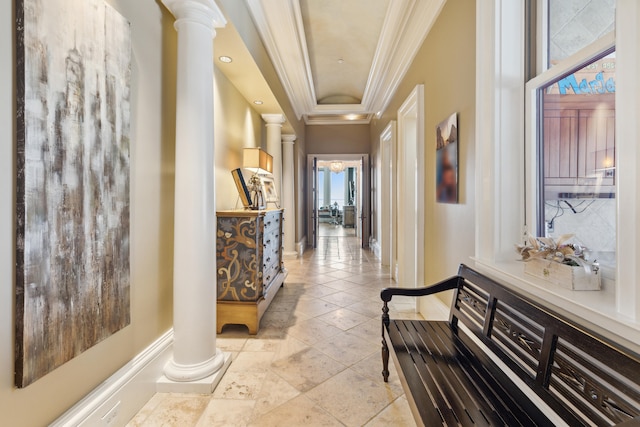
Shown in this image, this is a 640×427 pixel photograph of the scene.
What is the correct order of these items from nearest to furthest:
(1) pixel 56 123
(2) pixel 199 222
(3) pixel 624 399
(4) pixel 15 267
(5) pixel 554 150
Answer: (3) pixel 624 399 < (4) pixel 15 267 < (1) pixel 56 123 < (5) pixel 554 150 < (2) pixel 199 222

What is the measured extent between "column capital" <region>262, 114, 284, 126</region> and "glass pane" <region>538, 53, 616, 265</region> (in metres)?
3.79

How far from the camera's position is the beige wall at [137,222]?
1.05 metres

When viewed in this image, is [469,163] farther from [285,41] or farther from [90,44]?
[285,41]

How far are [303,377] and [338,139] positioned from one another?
620 cm

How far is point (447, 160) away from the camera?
2.45 meters

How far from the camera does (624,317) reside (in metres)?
0.94

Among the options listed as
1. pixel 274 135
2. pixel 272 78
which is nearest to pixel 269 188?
pixel 274 135

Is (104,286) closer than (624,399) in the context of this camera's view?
No

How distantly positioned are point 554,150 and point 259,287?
2412 mm

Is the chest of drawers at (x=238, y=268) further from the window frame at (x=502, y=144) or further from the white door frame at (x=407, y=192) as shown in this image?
the white door frame at (x=407, y=192)

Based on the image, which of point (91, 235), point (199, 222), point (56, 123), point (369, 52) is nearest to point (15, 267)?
point (91, 235)

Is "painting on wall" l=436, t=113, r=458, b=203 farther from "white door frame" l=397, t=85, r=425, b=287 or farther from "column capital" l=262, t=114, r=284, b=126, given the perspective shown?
"column capital" l=262, t=114, r=284, b=126

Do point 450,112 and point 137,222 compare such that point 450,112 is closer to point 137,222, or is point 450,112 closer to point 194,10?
point 194,10

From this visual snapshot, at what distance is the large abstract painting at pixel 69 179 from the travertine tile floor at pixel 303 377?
722mm
